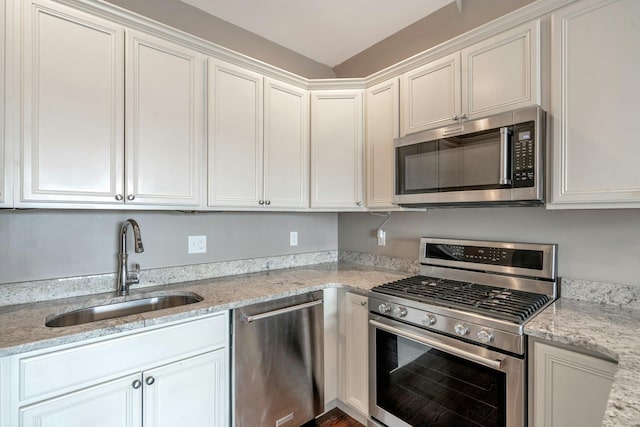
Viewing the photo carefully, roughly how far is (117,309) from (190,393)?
0.61 metres

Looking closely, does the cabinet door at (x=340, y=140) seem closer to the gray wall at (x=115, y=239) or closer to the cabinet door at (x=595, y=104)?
the gray wall at (x=115, y=239)

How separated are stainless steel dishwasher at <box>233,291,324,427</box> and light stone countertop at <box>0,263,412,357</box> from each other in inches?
3.4

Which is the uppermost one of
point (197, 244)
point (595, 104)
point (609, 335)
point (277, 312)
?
point (595, 104)

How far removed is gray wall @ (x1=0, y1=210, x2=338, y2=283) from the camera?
149 centimetres

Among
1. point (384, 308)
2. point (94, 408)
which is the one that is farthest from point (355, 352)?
point (94, 408)

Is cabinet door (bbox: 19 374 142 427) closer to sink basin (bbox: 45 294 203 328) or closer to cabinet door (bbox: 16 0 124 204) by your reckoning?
sink basin (bbox: 45 294 203 328)

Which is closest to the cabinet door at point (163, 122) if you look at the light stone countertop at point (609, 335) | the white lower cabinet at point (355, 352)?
the white lower cabinet at point (355, 352)

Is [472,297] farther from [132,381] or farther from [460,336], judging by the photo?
[132,381]

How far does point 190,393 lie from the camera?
1418 millimetres

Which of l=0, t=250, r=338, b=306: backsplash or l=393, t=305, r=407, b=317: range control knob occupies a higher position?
l=0, t=250, r=338, b=306: backsplash

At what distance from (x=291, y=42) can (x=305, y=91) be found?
57 cm

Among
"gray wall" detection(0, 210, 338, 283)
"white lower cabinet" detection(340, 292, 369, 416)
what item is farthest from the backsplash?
"white lower cabinet" detection(340, 292, 369, 416)

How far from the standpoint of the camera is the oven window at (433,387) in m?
1.33

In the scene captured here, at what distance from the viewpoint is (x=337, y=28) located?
7.64 ft
